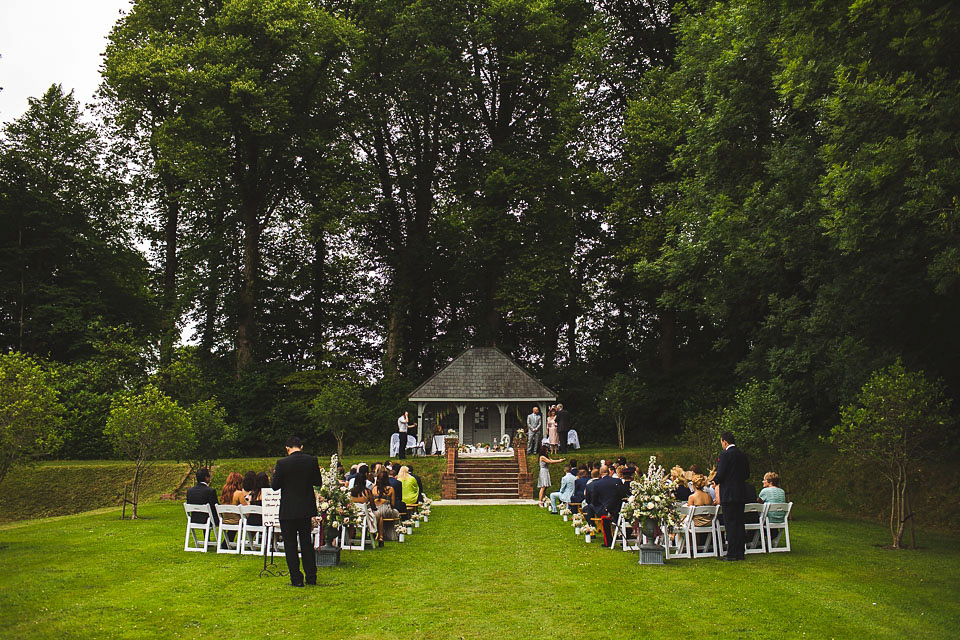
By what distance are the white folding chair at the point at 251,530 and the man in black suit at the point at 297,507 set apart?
1.87 meters

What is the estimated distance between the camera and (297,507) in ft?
31.5

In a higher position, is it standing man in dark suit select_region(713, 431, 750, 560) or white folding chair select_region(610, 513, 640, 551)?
standing man in dark suit select_region(713, 431, 750, 560)

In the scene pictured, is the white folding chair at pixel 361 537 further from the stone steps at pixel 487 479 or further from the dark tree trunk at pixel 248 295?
the dark tree trunk at pixel 248 295

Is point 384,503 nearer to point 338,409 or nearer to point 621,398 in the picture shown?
point 338,409

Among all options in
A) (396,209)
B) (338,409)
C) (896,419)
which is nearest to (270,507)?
(896,419)

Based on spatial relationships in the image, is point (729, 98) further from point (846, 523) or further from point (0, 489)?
point (0, 489)

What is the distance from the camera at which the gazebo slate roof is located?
30.6 metres

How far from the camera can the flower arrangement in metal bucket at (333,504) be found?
11633mm

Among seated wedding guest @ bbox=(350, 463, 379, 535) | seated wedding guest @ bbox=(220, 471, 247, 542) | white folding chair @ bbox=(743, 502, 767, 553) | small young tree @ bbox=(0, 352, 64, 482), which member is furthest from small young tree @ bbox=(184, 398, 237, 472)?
white folding chair @ bbox=(743, 502, 767, 553)

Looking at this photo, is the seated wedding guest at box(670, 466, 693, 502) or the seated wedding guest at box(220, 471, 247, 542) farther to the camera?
the seated wedding guest at box(670, 466, 693, 502)

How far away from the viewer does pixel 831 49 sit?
12.2 meters

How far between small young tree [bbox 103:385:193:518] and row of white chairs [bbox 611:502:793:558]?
414 inches

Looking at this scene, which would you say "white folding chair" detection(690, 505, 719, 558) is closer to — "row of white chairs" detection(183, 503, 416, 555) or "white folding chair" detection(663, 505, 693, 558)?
"white folding chair" detection(663, 505, 693, 558)

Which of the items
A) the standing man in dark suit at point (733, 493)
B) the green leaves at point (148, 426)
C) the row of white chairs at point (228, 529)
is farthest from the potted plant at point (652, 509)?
the green leaves at point (148, 426)
